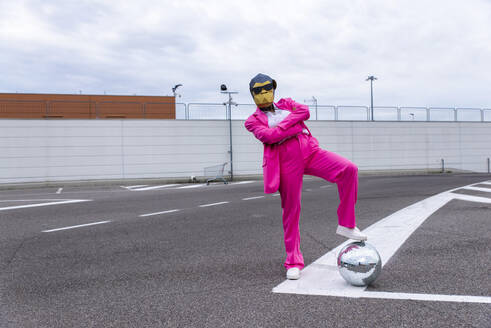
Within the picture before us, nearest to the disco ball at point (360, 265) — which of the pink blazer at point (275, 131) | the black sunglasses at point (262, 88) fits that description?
the pink blazer at point (275, 131)

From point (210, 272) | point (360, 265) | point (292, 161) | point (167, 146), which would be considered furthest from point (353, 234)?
point (167, 146)

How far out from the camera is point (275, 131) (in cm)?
349

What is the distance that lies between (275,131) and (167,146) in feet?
63.6

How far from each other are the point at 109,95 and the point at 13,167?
37.5ft

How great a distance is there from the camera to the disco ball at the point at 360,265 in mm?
3221

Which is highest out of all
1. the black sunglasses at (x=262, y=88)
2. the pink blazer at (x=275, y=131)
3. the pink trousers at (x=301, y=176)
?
the black sunglasses at (x=262, y=88)

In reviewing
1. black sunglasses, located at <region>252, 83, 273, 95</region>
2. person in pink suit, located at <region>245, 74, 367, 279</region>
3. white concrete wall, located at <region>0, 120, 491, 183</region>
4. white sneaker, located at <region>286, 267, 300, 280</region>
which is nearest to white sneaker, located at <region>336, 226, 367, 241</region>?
person in pink suit, located at <region>245, 74, 367, 279</region>

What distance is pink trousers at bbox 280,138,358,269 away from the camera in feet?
11.2

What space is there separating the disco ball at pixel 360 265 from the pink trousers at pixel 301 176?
22 cm

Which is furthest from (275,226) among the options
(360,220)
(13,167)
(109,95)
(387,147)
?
→ (109,95)

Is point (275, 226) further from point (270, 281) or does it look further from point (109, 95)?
point (109, 95)

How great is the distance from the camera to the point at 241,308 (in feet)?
9.51

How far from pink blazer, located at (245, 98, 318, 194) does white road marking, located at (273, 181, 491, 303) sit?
33.1 inches

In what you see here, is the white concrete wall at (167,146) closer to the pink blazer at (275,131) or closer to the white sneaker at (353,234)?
the pink blazer at (275,131)
